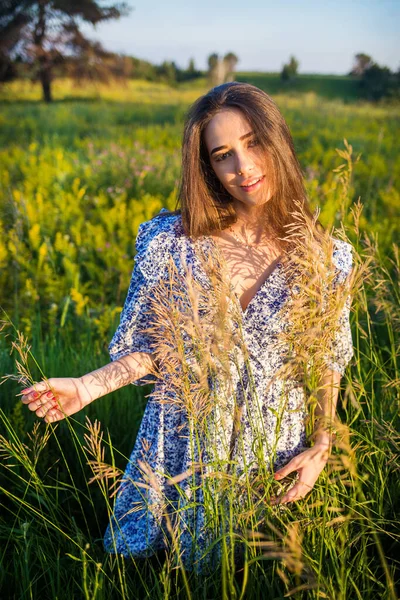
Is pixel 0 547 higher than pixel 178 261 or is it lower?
lower

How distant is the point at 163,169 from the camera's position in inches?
217

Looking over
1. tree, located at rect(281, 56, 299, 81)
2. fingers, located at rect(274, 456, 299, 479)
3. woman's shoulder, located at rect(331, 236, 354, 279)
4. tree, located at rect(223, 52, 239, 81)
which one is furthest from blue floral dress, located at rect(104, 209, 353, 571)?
tree, located at rect(281, 56, 299, 81)

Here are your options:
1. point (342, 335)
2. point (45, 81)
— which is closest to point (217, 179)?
point (342, 335)

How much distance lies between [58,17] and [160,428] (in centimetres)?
2978

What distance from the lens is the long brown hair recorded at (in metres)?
1.55

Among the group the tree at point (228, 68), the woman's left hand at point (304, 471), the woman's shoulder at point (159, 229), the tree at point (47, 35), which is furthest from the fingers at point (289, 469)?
the tree at point (47, 35)

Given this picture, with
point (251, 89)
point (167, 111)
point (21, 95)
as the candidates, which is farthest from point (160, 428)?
point (21, 95)

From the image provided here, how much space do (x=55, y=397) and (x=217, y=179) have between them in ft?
2.92

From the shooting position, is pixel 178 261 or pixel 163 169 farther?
pixel 163 169

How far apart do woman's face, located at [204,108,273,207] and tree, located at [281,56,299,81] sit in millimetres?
47249

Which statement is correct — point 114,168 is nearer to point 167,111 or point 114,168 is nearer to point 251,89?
point 251,89

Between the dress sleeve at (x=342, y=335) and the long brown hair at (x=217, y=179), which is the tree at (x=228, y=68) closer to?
the long brown hair at (x=217, y=179)

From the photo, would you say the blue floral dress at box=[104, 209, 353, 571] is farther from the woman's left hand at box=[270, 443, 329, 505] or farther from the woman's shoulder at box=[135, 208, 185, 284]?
the woman's left hand at box=[270, 443, 329, 505]

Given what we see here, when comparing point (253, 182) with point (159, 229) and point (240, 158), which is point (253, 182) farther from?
point (159, 229)
